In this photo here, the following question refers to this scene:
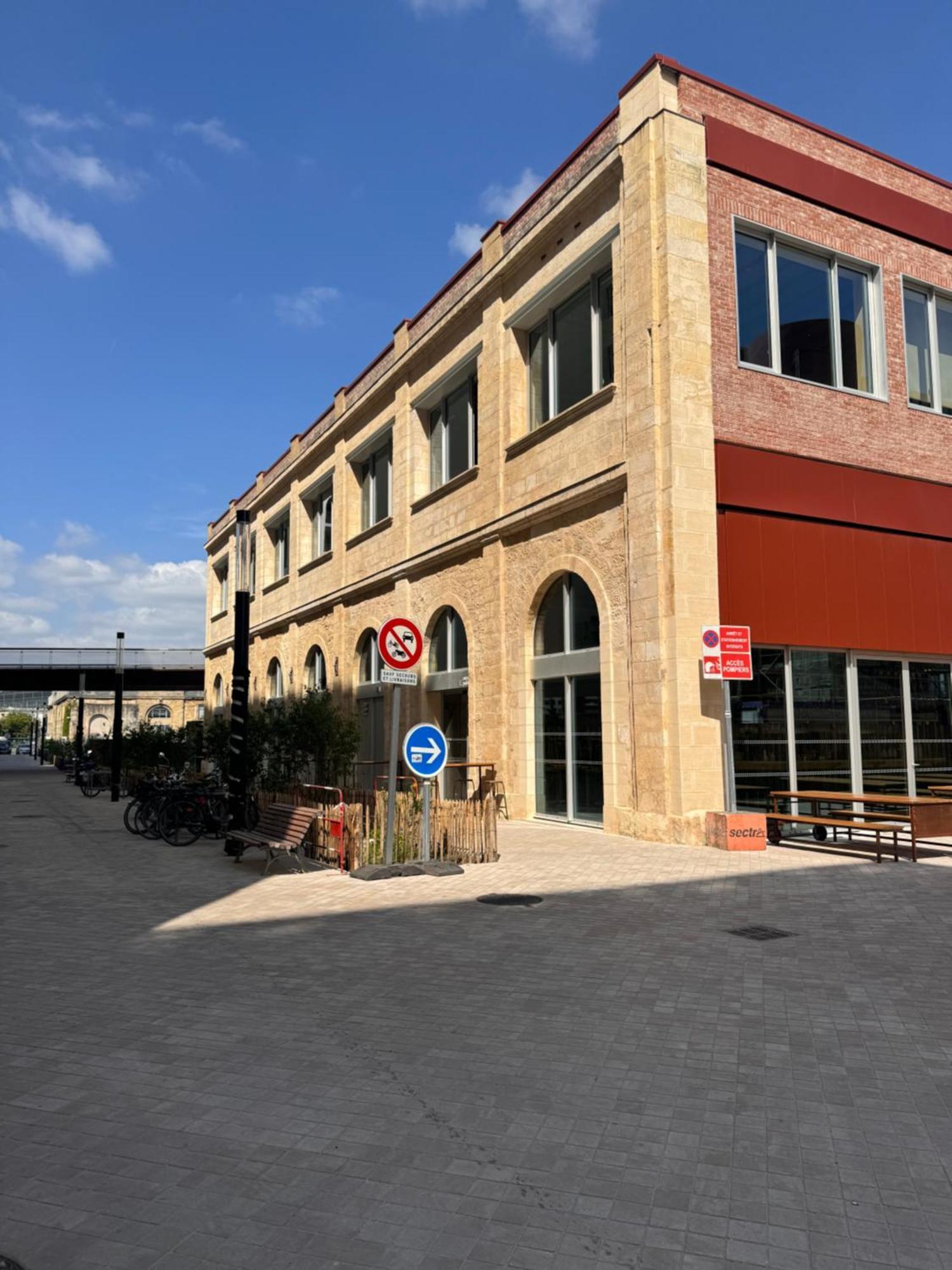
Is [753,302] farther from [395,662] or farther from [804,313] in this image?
[395,662]

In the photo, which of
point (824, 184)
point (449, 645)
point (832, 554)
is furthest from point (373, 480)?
point (832, 554)

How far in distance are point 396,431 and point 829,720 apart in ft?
45.7

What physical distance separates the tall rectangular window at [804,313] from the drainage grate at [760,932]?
390 inches

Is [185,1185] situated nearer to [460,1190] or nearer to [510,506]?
[460,1190]

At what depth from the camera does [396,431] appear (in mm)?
24750

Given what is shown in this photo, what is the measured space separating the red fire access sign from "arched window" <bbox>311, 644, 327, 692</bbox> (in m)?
18.0

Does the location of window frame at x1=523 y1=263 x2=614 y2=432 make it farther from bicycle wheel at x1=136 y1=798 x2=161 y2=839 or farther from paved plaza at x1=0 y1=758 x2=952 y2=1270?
paved plaza at x1=0 y1=758 x2=952 y2=1270

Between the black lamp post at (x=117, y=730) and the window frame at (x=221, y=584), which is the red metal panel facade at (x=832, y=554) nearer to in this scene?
the black lamp post at (x=117, y=730)

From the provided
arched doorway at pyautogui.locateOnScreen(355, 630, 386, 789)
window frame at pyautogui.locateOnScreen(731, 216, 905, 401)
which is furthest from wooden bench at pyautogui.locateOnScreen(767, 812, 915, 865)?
arched doorway at pyautogui.locateOnScreen(355, 630, 386, 789)

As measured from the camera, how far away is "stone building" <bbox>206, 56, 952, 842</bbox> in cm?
1416

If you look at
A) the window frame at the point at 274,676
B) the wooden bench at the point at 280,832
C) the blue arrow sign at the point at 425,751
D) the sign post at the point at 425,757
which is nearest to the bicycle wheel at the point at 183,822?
the wooden bench at the point at 280,832

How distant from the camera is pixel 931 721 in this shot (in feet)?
55.0

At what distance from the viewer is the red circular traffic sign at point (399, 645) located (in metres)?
10.9

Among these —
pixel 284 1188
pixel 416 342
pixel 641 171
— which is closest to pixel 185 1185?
pixel 284 1188
